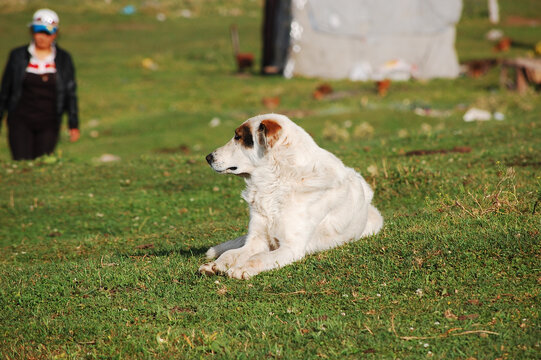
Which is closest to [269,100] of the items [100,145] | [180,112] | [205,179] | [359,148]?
[180,112]

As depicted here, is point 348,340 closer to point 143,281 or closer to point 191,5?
point 143,281

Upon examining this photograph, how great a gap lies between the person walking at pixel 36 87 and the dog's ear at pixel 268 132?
6.91m

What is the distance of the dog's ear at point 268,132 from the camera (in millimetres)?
7016

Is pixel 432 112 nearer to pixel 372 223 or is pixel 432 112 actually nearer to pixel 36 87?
pixel 36 87

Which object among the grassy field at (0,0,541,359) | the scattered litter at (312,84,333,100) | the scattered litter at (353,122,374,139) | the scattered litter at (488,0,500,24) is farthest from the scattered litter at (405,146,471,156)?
the scattered litter at (488,0,500,24)

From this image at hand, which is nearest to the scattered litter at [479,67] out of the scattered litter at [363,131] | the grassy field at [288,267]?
the grassy field at [288,267]

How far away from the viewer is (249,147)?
719cm

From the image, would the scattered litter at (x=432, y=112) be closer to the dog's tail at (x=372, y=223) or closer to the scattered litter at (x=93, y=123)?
the scattered litter at (x=93, y=123)

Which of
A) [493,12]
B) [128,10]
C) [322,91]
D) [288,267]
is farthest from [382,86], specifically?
[128,10]

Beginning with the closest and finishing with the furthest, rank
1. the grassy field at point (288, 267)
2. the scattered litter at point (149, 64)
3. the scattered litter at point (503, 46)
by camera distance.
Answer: the grassy field at point (288, 267) < the scattered litter at point (149, 64) < the scattered litter at point (503, 46)

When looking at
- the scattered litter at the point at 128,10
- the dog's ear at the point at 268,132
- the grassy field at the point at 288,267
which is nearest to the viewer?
the grassy field at the point at 288,267

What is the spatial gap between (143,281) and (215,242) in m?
2.13

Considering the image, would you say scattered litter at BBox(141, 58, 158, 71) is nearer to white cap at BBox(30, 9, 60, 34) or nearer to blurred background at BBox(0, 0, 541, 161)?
blurred background at BBox(0, 0, 541, 161)

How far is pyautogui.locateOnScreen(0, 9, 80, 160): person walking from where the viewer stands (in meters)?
12.8
